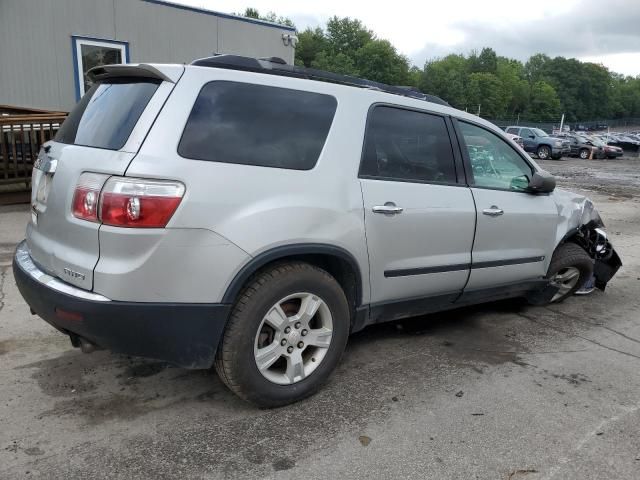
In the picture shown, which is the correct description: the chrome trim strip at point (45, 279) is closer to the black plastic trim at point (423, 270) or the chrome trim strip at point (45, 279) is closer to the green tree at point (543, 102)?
the black plastic trim at point (423, 270)

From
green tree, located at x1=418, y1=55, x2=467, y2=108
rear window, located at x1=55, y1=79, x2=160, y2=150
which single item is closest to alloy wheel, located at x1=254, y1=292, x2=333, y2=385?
rear window, located at x1=55, y1=79, x2=160, y2=150

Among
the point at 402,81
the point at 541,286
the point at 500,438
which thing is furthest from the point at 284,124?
the point at 402,81

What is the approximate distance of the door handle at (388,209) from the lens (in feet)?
10.5

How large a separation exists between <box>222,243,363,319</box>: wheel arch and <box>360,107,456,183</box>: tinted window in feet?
1.76

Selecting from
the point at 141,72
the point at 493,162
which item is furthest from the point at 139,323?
the point at 493,162

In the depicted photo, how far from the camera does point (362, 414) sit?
304 centimetres

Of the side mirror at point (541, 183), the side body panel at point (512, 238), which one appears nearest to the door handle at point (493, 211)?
the side body panel at point (512, 238)

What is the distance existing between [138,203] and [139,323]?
0.57 m

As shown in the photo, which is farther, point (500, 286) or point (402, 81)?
point (402, 81)

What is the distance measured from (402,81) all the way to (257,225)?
93086mm

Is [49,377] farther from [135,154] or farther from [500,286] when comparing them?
[500,286]

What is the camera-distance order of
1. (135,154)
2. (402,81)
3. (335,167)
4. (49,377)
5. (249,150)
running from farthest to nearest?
(402,81)
(49,377)
(335,167)
(249,150)
(135,154)

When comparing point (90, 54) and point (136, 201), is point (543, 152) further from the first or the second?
point (136, 201)

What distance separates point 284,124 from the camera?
2.95 m
